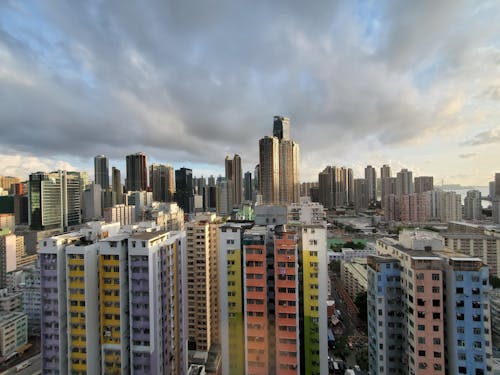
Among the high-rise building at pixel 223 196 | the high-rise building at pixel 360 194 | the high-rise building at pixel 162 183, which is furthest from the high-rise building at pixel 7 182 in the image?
the high-rise building at pixel 360 194

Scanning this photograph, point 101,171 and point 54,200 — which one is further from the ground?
point 101,171

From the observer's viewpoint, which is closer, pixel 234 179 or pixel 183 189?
pixel 234 179

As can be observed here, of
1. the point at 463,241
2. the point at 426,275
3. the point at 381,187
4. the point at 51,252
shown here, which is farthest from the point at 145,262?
the point at 381,187

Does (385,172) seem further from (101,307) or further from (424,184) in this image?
(101,307)

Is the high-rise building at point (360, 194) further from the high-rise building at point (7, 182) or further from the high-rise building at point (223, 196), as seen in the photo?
the high-rise building at point (7, 182)

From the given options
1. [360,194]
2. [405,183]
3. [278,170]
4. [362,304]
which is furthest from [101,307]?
[360,194]

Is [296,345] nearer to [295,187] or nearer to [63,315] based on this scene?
[63,315]

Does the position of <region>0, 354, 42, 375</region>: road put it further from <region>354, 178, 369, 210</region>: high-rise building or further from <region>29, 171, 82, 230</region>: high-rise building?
<region>354, 178, 369, 210</region>: high-rise building
